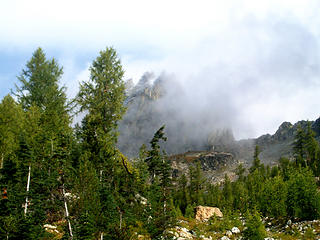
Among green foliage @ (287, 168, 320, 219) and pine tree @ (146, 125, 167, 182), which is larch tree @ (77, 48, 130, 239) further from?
green foliage @ (287, 168, 320, 219)

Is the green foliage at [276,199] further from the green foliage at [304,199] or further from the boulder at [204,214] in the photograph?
the boulder at [204,214]

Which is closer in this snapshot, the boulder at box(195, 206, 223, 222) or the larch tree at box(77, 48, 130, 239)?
the larch tree at box(77, 48, 130, 239)

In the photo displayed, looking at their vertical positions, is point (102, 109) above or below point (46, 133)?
above

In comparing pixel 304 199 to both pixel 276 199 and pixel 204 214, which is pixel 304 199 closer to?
pixel 276 199

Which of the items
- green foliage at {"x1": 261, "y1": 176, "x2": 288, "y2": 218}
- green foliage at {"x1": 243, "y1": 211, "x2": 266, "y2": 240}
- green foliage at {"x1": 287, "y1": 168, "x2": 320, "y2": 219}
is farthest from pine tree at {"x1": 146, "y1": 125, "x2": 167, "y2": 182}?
green foliage at {"x1": 261, "y1": 176, "x2": 288, "y2": 218}

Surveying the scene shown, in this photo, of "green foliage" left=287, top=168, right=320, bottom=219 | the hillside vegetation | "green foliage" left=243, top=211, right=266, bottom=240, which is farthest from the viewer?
"green foliage" left=287, top=168, right=320, bottom=219

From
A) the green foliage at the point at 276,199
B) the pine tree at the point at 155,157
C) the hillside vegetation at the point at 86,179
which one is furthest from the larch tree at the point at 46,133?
the green foliage at the point at 276,199

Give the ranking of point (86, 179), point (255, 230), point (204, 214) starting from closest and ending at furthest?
point (86, 179), point (255, 230), point (204, 214)

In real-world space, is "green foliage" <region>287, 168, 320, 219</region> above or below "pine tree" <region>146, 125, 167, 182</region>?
below

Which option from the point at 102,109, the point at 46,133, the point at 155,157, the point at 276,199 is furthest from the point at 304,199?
the point at 46,133

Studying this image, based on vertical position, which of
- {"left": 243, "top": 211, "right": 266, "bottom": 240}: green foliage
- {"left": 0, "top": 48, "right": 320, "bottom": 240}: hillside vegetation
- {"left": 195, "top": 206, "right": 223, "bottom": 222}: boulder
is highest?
{"left": 0, "top": 48, "right": 320, "bottom": 240}: hillside vegetation

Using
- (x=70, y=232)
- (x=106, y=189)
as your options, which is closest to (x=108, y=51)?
(x=106, y=189)

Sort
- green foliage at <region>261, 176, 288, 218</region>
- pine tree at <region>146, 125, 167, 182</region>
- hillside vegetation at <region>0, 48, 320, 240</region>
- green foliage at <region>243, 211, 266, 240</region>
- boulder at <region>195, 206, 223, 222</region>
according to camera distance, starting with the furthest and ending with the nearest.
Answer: boulder at <region>195, 206, 223, 222</region> → green foliage at <region>261, 176, 288, 218</region> → pine tree at <region>146, 125, 167, 182</region> → green foliage at <region>243, 211, 266, 240</region> → hillside vegetation at <region>0, 48, 320, 240</region>

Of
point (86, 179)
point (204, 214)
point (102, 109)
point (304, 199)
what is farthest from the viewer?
point (204, 214)
